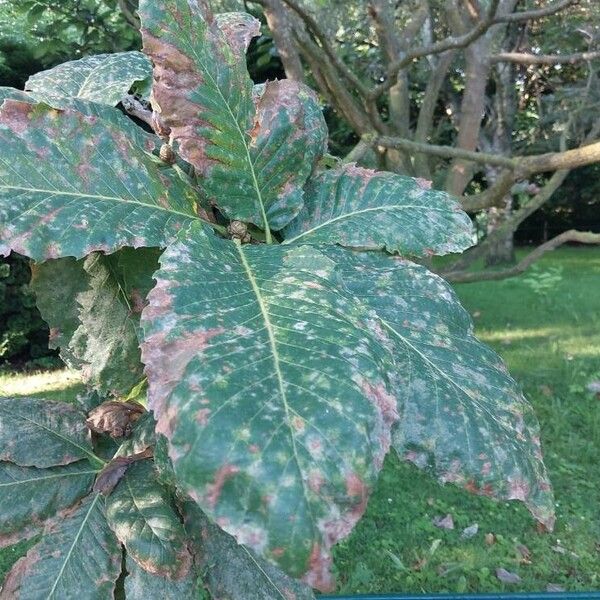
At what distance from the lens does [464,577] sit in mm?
2814

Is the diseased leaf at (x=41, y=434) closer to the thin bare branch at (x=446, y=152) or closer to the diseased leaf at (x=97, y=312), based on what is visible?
the diseased leaf at (x=97, y=312)

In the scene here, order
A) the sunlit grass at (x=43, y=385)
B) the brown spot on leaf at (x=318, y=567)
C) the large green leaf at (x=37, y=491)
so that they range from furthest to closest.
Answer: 1. the sunlit grass at (x=43, y=385)
2. the large green leaf at (x=37, y=491)
3. the brown spot on leaf at (x=318, y=567)

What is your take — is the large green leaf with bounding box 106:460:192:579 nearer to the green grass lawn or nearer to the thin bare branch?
the thin bare branch

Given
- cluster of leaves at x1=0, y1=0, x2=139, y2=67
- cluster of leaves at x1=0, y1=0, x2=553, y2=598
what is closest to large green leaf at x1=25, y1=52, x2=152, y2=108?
cluster of leaves at x1=0, y1=0, x2=553, y2=598

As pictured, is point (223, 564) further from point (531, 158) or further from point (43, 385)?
point (43, 385)

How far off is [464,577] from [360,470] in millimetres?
2541

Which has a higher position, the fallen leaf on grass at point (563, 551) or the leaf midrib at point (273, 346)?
the leaf midrib at point (273, 346)

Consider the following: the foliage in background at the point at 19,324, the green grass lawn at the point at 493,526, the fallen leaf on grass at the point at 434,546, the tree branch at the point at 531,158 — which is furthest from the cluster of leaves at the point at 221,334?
the foliage in background at the point at 19,324

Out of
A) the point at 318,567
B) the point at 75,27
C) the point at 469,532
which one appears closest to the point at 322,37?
the point at 75,27

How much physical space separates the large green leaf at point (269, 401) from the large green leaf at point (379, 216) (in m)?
0.20

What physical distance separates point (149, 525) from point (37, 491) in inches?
9.2

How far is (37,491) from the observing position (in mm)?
1158

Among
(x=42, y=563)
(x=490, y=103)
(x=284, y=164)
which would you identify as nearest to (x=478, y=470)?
(x=284, y=164)

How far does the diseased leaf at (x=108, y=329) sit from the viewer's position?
998 millimetres
